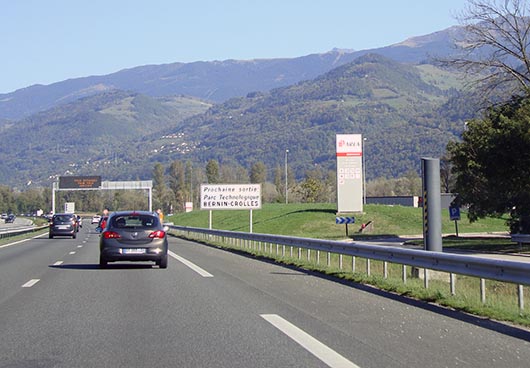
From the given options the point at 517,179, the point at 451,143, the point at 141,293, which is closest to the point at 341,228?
the point at 451,143

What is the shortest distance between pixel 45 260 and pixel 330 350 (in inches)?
766

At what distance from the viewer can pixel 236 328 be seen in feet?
35.1

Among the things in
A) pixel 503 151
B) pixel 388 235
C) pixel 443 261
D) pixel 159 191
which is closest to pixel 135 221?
pixel 443 261

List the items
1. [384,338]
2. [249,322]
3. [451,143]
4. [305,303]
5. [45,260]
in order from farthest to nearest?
1. [451,143]
2. [45,260]
3. [305,303]
4. [249,322]
5. [384,338]

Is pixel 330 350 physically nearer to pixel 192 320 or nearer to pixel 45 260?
pixel 192 320

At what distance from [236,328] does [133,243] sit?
11196mm

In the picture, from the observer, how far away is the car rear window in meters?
22.0

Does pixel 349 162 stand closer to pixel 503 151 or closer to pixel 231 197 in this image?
pixel 231 197

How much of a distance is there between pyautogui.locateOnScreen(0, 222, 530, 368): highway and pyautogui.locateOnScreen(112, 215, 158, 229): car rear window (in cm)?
432

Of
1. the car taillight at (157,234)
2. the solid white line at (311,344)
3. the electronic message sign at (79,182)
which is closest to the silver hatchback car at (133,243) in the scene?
the car taillight at (157,234)

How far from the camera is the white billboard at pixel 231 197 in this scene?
51.8 metres

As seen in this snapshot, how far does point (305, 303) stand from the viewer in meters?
13.6

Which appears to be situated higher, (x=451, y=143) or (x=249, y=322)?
(x=451, y=143)

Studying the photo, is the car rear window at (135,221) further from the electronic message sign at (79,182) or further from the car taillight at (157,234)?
the electronic message sign at (79,182)
